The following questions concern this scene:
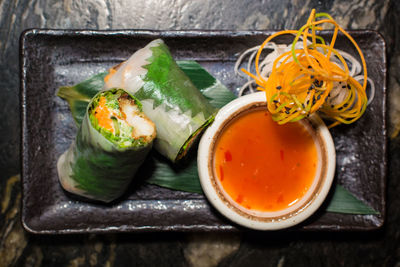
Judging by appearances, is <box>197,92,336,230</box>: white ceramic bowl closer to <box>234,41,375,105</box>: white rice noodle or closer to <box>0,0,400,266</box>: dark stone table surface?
<box>234,41,375,105</box>: white rice noodle

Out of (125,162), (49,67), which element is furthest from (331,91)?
(49,67)

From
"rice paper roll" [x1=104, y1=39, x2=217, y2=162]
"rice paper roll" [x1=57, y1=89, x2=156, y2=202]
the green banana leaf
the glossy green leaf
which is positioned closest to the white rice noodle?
the green banana leaf

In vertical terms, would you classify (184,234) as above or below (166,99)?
below

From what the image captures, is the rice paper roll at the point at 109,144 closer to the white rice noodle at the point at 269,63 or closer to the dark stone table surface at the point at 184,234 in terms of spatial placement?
the dark stone table surface at the point at 184,234

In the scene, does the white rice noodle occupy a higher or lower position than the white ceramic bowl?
higher

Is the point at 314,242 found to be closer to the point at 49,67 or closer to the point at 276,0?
the point at 276,0

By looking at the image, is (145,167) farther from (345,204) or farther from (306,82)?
(345,204)

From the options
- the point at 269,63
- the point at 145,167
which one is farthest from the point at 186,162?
the point at 269,63
